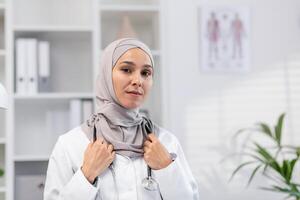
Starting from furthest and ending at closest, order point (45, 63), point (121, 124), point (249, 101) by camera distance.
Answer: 1. point (249, 101)
2. point (45, 63)
3. point (121, 124)

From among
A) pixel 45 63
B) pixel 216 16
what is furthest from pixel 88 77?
pixel 216 16

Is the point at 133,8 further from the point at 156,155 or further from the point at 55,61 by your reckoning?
the point at 156,155

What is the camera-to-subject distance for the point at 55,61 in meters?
2.87

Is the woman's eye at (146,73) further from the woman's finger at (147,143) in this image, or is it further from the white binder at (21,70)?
the white binder at (21,70)

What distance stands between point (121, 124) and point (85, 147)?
0.13 m

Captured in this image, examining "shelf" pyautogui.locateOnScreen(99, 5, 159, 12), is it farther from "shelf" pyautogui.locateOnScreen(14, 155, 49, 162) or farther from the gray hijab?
the gray hijab

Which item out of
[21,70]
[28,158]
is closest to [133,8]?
[21,70]

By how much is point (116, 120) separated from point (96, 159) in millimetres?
139

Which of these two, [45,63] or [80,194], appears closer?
[80,194]

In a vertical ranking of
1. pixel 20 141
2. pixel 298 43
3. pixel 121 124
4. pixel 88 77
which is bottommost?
pixel 20 141

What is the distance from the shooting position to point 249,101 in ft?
9.82

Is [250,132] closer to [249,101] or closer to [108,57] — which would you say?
[249,101]

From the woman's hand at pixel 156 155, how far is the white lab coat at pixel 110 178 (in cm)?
2

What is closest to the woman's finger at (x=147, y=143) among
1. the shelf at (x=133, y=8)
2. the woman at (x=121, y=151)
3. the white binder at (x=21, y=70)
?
the woman at (x=121, y=151)
